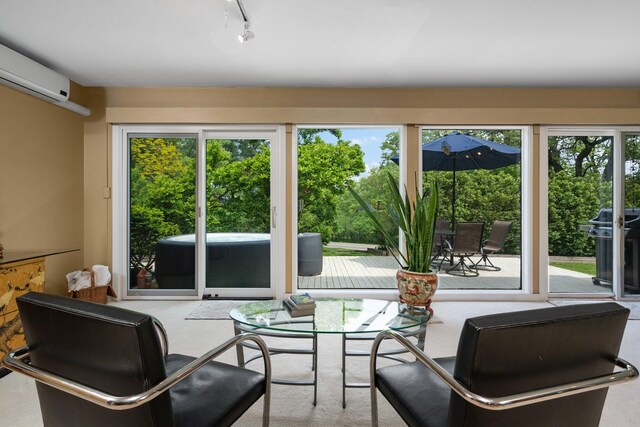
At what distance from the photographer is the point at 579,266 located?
13.7ft

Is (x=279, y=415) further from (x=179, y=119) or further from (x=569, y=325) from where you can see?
(x=179, y=119)

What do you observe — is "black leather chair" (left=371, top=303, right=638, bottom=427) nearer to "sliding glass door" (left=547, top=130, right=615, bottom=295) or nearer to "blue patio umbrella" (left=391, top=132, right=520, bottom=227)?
"blue patio umbrella" (left=391, top=132, right=520, bottom=227)

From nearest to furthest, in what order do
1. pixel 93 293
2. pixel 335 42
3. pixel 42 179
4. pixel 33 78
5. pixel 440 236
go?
pixel 335 42 → pixel 33 78 → pixel 42 179 → pixel 93 293 → pixel 440 236

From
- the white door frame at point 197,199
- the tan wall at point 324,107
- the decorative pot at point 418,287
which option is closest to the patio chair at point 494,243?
the tan wall at point 324,107

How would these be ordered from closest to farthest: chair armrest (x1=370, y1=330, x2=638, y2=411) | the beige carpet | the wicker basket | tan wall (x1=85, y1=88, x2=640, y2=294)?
chair armrest (x1=370, y1=330, x2=638, y2=411), the beige carpet, the wicker basket, tan wall (x1=85, y1=88, x2=640, y2=294)

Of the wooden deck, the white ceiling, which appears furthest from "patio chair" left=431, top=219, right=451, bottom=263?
the white ceiling

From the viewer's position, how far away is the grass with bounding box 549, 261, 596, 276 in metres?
4.13

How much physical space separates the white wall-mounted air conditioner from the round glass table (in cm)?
280

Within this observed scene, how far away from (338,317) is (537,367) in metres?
1.17

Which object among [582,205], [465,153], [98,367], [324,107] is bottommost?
[98,367]

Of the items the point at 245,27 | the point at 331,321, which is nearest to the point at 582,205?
the point at 331,321

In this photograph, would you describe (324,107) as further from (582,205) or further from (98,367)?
(98,367)

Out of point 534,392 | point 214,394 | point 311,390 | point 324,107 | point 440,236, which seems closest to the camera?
point 534,392

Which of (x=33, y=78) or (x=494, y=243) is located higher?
(x=33, y=78)
